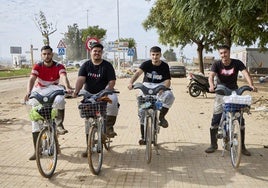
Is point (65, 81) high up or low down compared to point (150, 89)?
up

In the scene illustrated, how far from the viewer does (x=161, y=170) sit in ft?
18.3

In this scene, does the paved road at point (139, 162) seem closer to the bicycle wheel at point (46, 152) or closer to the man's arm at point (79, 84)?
the bicycle wheel at point (46, 152)

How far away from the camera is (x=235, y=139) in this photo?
566 cm

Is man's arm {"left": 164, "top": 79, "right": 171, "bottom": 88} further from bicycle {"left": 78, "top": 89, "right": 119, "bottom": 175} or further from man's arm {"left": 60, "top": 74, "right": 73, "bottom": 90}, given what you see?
man's arm {"left": 60, "top": 74, "right": 73, "bottom": 90}

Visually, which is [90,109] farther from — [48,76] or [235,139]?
[235,139]

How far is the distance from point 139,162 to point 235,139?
5.22ft

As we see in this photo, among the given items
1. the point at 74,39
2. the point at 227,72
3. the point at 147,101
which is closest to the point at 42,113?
the point at 147,101

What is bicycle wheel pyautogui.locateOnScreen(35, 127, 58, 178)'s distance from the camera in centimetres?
518

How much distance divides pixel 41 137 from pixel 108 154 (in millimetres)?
1601

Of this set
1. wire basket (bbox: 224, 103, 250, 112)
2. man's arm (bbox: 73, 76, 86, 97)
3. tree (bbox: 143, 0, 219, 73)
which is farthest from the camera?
tree (bbox: 143, 0, 219, 73)

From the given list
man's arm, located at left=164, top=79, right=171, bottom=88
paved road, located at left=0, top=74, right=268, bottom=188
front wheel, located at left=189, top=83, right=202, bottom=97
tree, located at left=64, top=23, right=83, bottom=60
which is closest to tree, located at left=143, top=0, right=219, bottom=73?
front wheel, located at left=189, top=83, right=202, bottom=97

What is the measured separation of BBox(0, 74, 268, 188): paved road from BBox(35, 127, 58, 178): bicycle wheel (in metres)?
0.13

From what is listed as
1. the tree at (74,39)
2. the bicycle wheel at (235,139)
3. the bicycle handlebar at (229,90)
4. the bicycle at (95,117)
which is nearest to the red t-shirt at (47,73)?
the bicycle at (95,117)

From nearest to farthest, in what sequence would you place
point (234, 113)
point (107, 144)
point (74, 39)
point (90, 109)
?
point (90, 109) → point (234, 113) → point (107, 144) → point (74, 39)
